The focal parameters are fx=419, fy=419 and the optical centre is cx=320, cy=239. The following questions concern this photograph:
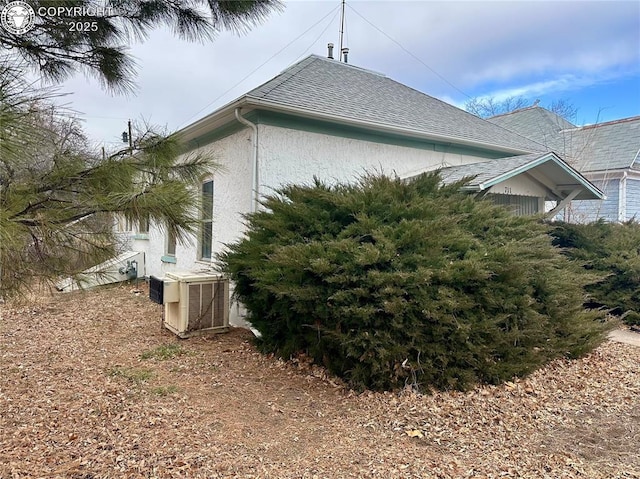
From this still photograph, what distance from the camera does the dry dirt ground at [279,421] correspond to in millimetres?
2867

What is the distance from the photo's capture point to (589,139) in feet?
51.8

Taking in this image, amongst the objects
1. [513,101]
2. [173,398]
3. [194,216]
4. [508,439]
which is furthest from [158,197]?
[513,101]

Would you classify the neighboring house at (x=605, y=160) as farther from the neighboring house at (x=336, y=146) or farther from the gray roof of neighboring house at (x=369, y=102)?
the neighboring house at (x=336, y=146)

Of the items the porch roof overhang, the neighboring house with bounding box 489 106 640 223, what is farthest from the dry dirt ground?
the neighboring house with bounding box 489 106 640 223

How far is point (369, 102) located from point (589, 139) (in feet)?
38.8

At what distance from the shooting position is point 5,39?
2.60 meters

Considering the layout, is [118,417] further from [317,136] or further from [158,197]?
[317,136]

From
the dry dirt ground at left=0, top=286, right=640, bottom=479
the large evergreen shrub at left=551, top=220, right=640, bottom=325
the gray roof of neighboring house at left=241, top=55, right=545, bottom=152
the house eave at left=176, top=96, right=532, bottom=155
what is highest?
the gray roof of neighboring house at left=241, top=55, right=545, bottom=152

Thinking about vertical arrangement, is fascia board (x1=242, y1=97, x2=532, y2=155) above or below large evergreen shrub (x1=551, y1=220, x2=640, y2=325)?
above

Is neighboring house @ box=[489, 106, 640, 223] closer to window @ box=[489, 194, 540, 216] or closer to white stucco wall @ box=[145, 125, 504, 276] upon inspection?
window @ box=[489, 194, 540, 216]

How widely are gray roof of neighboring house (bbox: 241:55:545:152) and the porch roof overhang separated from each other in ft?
3.20

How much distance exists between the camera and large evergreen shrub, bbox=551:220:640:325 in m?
7.37

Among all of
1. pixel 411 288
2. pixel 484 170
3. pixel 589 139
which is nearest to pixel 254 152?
pixel 411 288

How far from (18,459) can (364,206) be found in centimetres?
363
